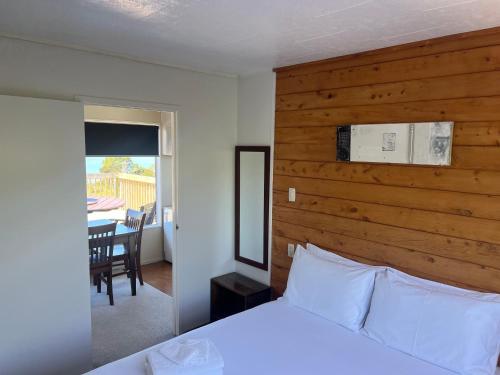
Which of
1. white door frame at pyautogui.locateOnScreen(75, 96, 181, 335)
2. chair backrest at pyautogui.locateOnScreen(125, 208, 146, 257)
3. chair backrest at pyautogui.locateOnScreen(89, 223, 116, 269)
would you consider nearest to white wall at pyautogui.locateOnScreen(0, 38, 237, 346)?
white door frame at pyautogui.locateOnScreen(75, 96, 181, 335)

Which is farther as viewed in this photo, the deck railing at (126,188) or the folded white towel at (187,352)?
the deck railing at (126,188)

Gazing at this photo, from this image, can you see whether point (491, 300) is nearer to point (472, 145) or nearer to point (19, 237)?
point (472, 145)

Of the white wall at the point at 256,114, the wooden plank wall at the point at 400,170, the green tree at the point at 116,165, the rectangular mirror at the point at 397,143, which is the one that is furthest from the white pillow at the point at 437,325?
the green tree at the point at 116,165

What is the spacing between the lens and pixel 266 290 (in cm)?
327

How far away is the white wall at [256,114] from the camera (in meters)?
3.24

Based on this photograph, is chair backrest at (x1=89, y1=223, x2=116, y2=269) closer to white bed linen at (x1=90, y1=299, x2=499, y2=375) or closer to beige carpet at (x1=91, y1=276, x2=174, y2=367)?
beige carpet at (x1=91, y1=276, x2=174, y2=367)

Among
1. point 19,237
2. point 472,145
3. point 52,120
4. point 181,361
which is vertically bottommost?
point 181,361

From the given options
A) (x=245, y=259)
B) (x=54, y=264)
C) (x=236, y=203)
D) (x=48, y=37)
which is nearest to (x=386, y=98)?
(x=236, y=203)

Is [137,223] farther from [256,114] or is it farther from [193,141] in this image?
[256,114]

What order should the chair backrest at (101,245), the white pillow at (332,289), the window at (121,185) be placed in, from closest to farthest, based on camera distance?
the white pillow at (332,289), the chair backrest at (101,245), the window at (121,185)

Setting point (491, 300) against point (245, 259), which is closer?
point (491, 300)

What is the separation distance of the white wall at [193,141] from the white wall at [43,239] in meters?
0.30

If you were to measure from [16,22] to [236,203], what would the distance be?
223 centimetres

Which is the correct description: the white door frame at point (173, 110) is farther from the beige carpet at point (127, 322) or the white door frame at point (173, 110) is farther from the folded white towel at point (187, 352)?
Result: the folded white towel at point (187, 352)
